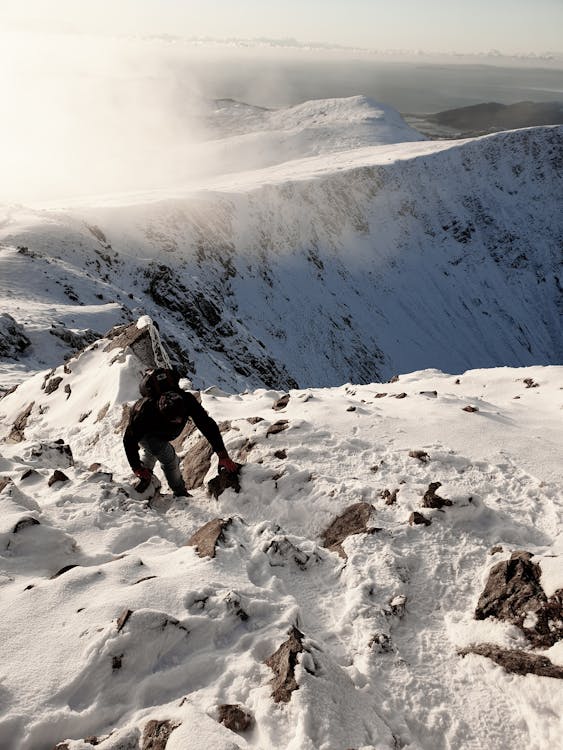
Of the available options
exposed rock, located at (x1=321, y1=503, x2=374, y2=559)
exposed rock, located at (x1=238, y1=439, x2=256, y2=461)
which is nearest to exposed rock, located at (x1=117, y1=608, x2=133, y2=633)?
exposed rock, located at (x1=321, y1=503, x2=374, y2=559)

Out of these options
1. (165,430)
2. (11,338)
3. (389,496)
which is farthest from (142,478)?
(11,338)

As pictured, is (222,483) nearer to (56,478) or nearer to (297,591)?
(297,591)

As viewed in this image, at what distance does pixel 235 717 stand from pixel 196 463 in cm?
536

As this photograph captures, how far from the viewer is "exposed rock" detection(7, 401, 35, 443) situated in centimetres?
1264

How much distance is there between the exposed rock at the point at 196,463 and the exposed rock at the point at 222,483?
452 mm

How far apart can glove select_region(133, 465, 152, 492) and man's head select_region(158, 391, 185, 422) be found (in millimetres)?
1056

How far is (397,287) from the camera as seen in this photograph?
290 feet

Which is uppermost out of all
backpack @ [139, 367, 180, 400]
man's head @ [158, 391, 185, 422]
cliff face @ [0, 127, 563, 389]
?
backpack @ [139, 367, 180, 400]

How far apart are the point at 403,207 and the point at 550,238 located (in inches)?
1355

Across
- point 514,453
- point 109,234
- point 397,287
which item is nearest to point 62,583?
point 514,453

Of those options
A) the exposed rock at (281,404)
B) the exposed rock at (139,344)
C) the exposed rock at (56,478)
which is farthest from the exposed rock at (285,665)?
the exposed rock at (139,344)

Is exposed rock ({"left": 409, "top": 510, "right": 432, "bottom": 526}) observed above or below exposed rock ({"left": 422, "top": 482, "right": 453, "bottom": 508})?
below

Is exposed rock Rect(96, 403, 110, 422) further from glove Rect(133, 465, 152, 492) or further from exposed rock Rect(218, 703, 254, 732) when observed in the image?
exposed rock Rect(218, 703, 254, 732)

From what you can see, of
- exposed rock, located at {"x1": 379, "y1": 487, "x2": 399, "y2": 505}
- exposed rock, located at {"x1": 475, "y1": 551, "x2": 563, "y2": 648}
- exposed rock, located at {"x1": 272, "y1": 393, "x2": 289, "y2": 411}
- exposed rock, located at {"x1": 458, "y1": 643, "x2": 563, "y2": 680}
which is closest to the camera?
exposed rock, located at {"x1": 458, "y1": 643, "x2": 563, "y2": 680}
